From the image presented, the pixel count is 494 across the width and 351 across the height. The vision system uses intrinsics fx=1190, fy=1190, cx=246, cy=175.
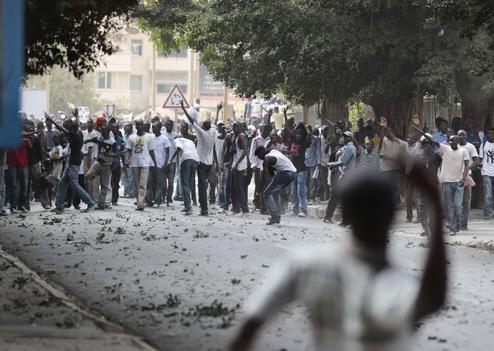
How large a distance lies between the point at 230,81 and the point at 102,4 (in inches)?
726

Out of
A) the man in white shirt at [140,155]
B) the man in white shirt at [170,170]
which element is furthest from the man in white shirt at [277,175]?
the man in white shirt at [170,170]

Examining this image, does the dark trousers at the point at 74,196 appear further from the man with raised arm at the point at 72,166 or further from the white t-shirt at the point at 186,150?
the white t-shirt at the point at 186,150

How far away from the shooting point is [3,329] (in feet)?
29.6

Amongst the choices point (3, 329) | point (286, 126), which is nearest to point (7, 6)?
point (3, 329)

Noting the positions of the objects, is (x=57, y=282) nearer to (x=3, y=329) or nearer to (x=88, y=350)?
(x=3, y=329)

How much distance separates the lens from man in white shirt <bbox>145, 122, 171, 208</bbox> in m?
24.9

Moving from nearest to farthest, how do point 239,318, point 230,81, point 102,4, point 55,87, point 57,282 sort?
point 239,318, point 102,4, point 57,282, point 230,81, point 55,87

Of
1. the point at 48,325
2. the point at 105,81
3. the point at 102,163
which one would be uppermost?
the point at 105,81

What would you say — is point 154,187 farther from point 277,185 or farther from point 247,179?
point 277,185

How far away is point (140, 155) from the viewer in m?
24.0

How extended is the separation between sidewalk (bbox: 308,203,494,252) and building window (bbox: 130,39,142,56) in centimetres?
8888

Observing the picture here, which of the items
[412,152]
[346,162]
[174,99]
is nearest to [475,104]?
[346,162]

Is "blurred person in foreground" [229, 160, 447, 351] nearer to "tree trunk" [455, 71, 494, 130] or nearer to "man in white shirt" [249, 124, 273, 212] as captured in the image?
"man in white shirt" [249, 124, 273, 212]

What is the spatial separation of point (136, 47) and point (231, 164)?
3569 inches
